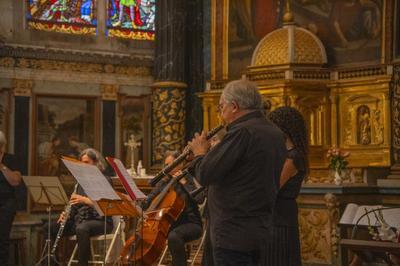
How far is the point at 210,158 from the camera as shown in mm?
4656

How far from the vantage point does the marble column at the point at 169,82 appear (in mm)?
15398

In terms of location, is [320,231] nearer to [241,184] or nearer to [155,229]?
[155,229]

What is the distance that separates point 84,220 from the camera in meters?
9.74

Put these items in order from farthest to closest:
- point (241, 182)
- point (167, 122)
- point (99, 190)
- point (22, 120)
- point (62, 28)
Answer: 1. point (62, 28)
2. point (167, 122)
3. point (22, 120)
4. point (99, 190)
5. point (241, 182)

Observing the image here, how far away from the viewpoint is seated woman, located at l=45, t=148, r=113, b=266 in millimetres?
9438

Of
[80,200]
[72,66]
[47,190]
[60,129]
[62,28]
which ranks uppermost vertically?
[62,28]

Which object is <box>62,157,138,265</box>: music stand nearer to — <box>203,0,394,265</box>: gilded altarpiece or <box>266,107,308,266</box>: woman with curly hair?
<box>266,107,308,266</box>: woman with curly hair

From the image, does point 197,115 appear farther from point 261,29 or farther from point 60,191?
point 60,191

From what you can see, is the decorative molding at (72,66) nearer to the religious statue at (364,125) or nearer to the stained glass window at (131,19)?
the stained glass window at (131,19)

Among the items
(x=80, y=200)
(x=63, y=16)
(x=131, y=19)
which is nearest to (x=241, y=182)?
(x=80, y=200)

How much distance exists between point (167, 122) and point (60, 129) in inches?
78.5

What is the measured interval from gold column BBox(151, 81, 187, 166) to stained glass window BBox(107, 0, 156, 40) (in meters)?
1.41

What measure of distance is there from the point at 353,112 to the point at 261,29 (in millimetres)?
2603

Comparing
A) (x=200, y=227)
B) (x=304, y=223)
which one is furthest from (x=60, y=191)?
Result: (x=304, y=223)
